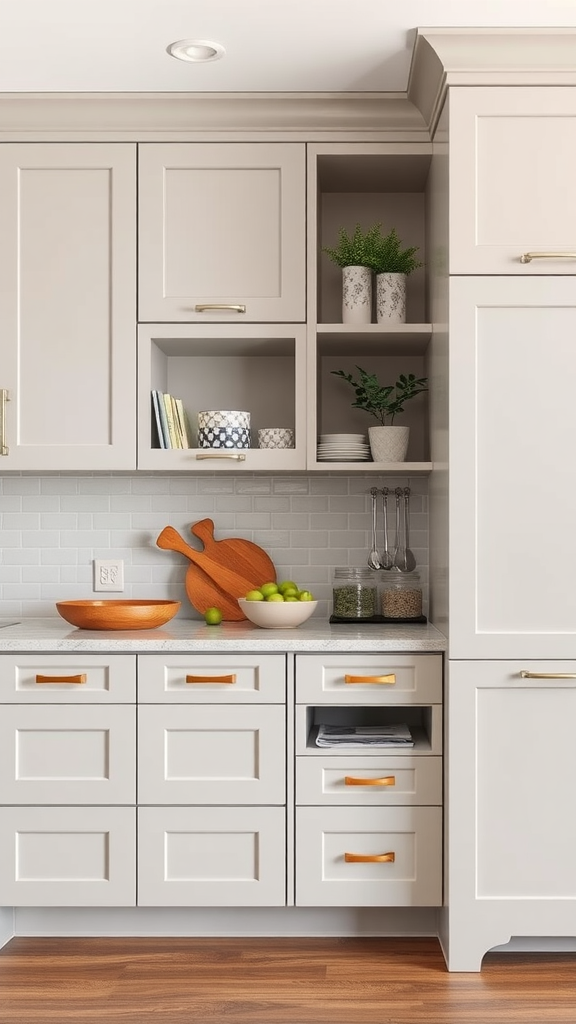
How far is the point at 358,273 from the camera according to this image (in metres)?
3.07

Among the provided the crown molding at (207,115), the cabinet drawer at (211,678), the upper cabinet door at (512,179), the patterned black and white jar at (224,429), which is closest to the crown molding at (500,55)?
the upper cabinet door at (512,179)

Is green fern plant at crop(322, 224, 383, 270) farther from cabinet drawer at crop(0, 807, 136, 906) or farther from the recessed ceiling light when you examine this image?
cabinet drawer at crop(0, 807, 136, 906)

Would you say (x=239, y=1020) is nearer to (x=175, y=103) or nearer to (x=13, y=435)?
(x=13, y=435)

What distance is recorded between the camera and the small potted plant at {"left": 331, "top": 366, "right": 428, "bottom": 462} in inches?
121

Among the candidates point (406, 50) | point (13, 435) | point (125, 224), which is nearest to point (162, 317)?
point (125, 224)

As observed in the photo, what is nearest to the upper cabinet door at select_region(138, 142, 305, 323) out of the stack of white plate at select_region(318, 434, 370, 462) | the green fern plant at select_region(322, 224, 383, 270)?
the green fern plant at select_region(322, 224, 383, 270)

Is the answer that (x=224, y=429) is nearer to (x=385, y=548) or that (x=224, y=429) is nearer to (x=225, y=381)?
(x=225, y=381)

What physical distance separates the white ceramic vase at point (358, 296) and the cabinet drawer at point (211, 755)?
4.11 ft

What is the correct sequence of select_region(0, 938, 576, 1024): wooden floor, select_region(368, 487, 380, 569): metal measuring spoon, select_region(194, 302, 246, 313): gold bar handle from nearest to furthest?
select_region(0, 938, 576, 1024): wooden floor
select_region(194, 302, 246, 313): gold bar handle
select_region(368, 487, 380, 569): metal measuring spoon

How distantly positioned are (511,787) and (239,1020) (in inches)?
35.7

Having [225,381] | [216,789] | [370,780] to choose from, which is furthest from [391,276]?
[216,789]

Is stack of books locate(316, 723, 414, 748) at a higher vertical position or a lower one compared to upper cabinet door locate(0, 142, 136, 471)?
lower

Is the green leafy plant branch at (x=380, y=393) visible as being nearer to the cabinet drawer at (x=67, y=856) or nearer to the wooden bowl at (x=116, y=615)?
the wooden bowl at (x=116, y=615)

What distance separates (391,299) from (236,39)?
0.89 m
